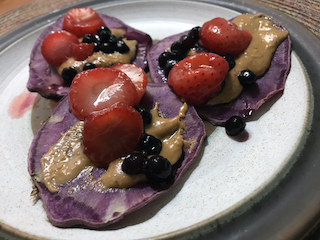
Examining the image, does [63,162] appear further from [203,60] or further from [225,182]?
[203,60]

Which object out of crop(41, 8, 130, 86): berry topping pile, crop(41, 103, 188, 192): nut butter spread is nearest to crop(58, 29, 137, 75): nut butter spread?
crop(41, 8, 130, 86): berry topping pile

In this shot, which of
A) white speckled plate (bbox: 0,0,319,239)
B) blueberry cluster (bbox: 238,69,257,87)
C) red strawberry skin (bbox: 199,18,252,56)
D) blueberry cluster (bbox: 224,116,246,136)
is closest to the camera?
white speckled plate (bbox: 0,0,319,239)

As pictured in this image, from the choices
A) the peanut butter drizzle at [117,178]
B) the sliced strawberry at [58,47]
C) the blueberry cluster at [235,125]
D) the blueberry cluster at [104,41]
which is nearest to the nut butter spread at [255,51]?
the blueberry cluster at [235,125]

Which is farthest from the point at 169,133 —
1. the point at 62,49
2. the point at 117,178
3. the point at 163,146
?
the point at 62,49

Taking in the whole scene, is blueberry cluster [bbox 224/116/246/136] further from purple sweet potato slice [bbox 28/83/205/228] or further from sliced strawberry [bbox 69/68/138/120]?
sliced strawberry [bbox 69/68/138/120]

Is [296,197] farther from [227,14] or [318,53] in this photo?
[227,14]
